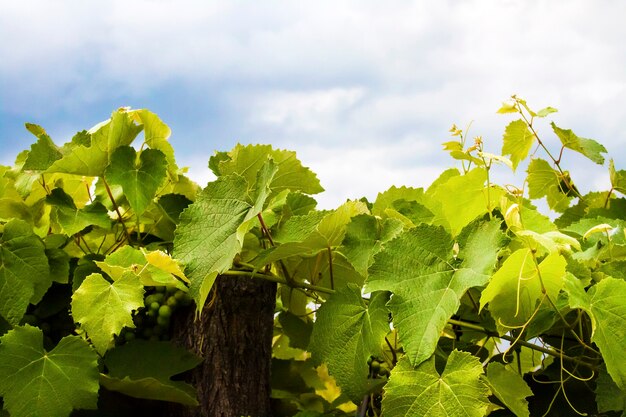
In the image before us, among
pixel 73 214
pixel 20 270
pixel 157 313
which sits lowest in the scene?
pixel 157 313

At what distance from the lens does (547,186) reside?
2055 millimetres

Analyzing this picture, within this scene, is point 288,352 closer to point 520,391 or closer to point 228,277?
point 228,277

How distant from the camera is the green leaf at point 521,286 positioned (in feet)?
3.92

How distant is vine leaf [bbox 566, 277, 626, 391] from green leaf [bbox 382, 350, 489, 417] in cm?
20

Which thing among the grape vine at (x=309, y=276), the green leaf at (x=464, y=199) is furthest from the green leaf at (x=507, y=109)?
the green leaf at (x=464, y=199)

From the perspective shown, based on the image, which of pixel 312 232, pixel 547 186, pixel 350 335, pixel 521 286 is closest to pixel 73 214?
pixel 312 232

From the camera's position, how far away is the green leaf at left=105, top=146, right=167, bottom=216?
1552mm

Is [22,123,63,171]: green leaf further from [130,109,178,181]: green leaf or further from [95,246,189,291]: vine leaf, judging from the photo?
[95,246,189,291]: vine leaf

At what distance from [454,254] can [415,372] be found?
22 cm

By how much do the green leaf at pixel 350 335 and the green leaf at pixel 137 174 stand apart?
1.48 feet

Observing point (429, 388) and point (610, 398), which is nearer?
point (429, 388)

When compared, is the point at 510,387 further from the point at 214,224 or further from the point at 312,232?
the point at 214,224

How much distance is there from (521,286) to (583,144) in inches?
33.8

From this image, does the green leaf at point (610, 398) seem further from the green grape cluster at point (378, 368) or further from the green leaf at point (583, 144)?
the green leaf at point (583, 144)
